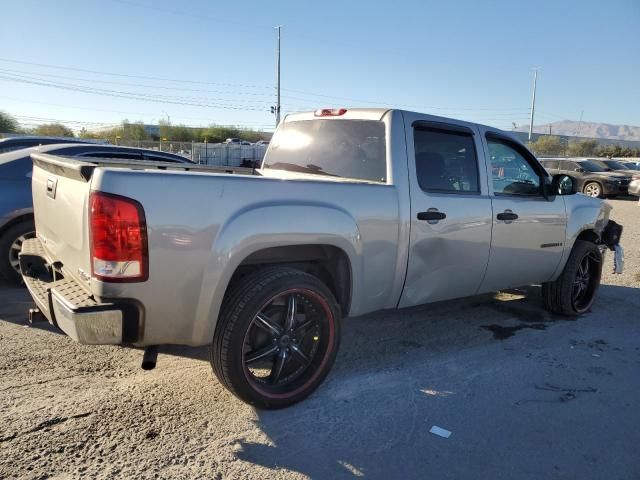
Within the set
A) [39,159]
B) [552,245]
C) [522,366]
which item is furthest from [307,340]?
[552,245]

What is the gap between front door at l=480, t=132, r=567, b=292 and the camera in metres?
4.48

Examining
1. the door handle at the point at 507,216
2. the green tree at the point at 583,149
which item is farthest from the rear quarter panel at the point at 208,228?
the green tree at the point at 583,149

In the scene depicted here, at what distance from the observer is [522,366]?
162 inches

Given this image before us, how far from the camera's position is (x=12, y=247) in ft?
17.7

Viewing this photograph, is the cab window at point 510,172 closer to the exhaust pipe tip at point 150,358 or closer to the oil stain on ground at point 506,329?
the oil stain on ground at point 506,329

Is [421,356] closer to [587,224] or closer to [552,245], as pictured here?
[552,245]

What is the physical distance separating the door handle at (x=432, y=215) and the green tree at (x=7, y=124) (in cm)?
6640

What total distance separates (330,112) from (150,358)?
256 centimetres

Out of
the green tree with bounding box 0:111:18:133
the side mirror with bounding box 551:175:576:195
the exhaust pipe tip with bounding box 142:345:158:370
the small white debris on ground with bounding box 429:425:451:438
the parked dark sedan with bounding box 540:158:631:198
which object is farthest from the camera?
the green tree with bounding box 0:111:18:133

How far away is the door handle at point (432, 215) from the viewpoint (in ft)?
12.4

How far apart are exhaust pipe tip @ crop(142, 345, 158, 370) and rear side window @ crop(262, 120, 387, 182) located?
1.99 m

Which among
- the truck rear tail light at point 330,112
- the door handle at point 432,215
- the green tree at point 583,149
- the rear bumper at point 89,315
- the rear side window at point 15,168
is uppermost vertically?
the green tree at point 583,149

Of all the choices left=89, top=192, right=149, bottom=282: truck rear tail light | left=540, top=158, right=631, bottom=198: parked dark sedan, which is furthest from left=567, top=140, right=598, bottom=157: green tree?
left=89, top=192, right=149, bottom=282: truck rear tail light

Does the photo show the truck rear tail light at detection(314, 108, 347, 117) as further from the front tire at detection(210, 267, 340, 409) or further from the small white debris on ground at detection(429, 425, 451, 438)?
the small white debris on ground at detection(429, 425, 451, 438)
